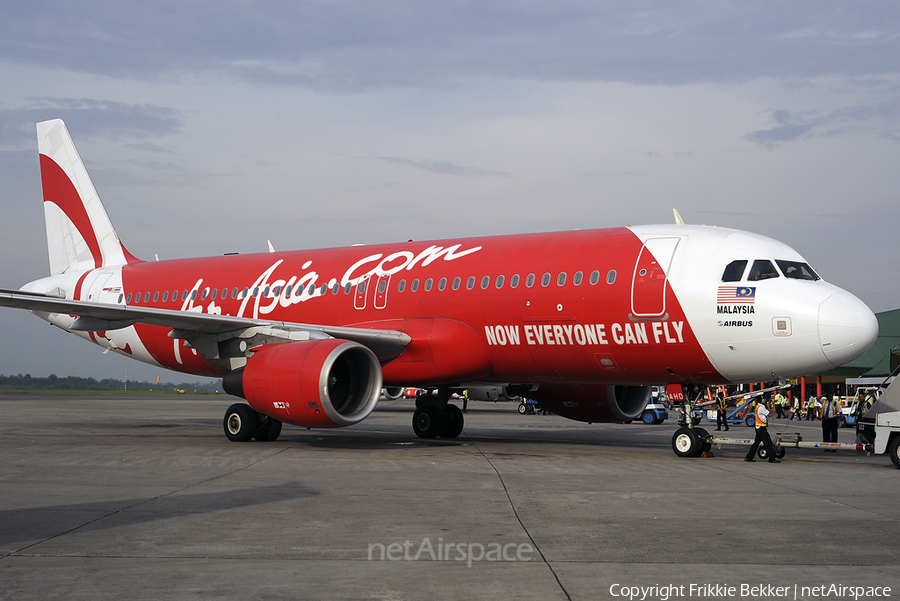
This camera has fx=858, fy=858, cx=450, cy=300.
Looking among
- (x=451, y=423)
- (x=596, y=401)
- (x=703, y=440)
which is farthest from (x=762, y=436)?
(x=451, y=423)

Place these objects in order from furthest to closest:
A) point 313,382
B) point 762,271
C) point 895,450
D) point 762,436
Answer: point 762,436 → point 313,382 → point 762,271 → point 895,450

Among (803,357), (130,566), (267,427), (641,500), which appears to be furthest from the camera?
(267,427)

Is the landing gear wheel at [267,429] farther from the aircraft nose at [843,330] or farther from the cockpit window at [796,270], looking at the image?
the aircraft nose at [843,330]

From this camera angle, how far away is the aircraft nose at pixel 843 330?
14023 mm

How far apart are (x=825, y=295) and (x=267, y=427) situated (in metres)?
11.5

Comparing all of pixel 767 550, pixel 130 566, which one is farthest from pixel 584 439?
pixel 130 566

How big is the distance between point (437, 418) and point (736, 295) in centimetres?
861

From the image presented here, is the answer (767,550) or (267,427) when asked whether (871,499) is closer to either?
(767,550)

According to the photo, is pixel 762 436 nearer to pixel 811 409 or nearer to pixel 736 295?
pixel 736 295

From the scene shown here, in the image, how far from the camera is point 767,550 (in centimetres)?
739

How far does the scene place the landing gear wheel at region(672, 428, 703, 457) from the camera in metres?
15.8
